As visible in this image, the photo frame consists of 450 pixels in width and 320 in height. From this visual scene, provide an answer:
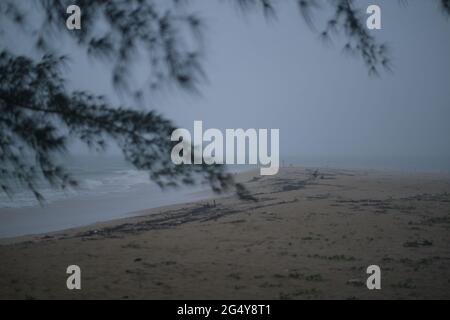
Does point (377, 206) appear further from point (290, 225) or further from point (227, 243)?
point (227, 243)

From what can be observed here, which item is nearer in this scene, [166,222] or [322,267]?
[322,267]

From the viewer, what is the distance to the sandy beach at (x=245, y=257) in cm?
543

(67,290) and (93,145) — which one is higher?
(93,145)

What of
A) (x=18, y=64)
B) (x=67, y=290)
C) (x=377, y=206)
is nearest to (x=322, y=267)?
(x=67, y=290)

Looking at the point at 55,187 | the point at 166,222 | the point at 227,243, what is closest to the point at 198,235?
the point at 227,243

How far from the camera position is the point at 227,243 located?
8.53m

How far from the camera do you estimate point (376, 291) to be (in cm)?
525

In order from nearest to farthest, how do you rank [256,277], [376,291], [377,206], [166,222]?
1. [376,291]
2. [256,277]
3. [166,222]
4. [377,206]

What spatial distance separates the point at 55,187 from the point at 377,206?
45.2 ft

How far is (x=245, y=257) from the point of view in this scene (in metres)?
7.25

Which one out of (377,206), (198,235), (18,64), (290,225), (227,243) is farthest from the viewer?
(377,206)

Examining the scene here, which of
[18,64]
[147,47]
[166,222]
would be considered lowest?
[166,222]

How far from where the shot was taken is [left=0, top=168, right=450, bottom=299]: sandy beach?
5426 millimetres

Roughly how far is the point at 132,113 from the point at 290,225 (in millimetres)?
8616
